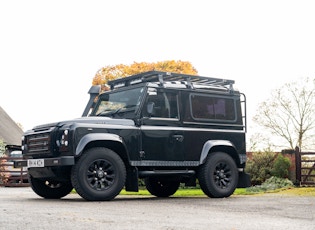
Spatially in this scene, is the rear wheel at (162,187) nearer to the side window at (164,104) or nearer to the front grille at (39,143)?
the side window at (164,104)

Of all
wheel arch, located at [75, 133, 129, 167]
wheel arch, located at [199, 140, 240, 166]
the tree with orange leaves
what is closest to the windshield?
wheel arch, located at [75, 133, 129, 167]

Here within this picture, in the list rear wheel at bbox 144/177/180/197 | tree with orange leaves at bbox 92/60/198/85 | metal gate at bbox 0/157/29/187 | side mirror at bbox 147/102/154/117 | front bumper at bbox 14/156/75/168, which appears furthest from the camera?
tree with orange leaves at bbox 92/60/198/85

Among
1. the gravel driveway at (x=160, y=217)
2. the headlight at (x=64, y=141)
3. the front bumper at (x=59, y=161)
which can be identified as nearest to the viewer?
the gravel driveway at (x=160, y=217)

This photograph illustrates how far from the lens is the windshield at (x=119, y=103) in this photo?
12453mm

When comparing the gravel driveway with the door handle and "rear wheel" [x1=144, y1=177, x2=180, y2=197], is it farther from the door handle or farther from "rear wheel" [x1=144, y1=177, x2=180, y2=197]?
"rear wheel" [x1=144, y1=177, x2=180, y2=197]

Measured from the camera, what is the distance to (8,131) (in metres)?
48.1

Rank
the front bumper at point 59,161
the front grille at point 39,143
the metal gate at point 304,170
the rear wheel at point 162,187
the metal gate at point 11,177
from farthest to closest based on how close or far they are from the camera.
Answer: the metal gate at point 11,177 → the metal gate at point 304,170 → the rear wheel at point 162,187 → the front grille at point 39,143 → the front bumper at point 59,161

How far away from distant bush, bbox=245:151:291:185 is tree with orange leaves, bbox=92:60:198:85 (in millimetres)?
14843

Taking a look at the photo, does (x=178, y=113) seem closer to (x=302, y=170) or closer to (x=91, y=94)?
(x=91, y=94)

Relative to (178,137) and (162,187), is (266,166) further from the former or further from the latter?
(178,137)

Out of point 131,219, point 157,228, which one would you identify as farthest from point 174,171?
point 157,228

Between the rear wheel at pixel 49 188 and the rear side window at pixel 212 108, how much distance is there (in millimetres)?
3372

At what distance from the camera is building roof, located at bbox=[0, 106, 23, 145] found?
151 feet

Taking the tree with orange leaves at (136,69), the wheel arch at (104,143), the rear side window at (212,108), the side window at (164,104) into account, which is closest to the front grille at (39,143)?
the wheel arch at (104,143)
